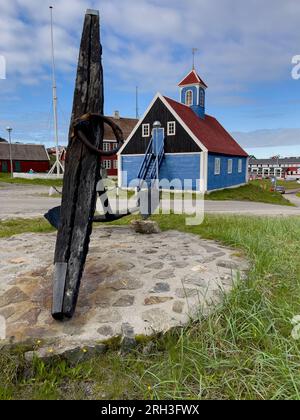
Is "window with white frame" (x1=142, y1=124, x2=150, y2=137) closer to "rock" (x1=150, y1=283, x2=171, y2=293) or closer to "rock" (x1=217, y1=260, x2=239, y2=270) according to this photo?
"rock" (x1=217, y1=260, x2=239, y2=270)

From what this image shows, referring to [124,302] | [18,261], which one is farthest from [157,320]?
[18,261]

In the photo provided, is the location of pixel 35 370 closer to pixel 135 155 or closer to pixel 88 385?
pixel 88 385

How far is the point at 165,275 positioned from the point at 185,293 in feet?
1.84

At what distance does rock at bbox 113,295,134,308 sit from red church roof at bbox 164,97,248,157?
55.0 feet

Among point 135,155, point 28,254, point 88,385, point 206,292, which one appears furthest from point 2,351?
point 135,155

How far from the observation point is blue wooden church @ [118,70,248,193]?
19.1 m

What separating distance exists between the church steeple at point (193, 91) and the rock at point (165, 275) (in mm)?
20394

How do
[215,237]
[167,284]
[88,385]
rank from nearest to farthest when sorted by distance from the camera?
[88,385] < [167,284] < [215,237]

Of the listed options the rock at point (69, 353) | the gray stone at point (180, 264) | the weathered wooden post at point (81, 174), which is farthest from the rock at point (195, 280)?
the rock at point (69, 353)

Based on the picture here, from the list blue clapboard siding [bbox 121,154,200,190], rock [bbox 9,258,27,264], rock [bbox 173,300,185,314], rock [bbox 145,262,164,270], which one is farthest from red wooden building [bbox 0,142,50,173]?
rock [bbox 173,300,185,314]

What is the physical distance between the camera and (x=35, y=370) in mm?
2244

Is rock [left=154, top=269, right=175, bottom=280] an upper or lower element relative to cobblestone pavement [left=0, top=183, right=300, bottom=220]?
upper

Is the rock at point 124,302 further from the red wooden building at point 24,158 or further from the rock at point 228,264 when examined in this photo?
the red wooden building at point 24,158
